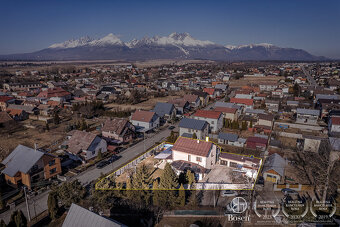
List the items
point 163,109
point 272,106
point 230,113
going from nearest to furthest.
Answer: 1. point 230,113
2. point 163,109
3. point 272,106

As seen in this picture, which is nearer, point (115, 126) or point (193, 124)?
point (115, 126)

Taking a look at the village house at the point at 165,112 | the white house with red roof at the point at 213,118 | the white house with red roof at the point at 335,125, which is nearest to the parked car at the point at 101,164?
the white house with red roof at the point at 213,118

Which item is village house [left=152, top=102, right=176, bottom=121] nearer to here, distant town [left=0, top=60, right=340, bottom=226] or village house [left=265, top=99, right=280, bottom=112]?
distant town [left=0, top=60, right=340, bottom=226]

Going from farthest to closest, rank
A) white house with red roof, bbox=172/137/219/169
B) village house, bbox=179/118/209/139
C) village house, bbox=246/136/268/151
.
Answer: village house, bbox=179/118/209/139
village house, bbox=246/136/268/151
white house with red roof, bbox=172/137/219/169

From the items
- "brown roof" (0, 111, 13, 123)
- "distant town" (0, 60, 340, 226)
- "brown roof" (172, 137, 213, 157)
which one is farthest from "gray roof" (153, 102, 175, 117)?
"brown roof" (0, 111, 13, 123)

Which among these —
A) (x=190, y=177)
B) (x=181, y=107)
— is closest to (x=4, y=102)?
(x=181, y=107)

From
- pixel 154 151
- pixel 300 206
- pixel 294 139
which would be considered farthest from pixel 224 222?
pixel 294 139

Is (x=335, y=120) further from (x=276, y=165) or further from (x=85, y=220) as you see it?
Result: (x=85, y=220)

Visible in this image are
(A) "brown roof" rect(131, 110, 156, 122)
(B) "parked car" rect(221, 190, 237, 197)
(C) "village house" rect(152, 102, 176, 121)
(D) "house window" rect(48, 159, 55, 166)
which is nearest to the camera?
(B) "parked car" rect(221, 190, 237, 197)
